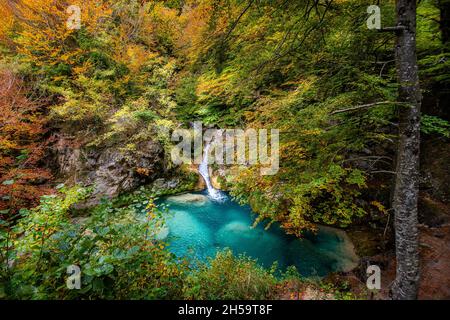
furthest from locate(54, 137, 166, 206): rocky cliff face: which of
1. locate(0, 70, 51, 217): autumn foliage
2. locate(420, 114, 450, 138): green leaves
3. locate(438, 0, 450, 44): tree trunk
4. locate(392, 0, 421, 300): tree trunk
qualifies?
locate(438, 0, 450, 44): tree trunk

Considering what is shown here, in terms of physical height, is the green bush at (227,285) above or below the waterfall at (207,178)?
below

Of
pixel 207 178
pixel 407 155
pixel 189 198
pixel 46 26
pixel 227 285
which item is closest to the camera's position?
pixel 407 155

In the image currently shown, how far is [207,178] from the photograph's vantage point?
11352mm

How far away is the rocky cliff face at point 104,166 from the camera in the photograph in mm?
10008

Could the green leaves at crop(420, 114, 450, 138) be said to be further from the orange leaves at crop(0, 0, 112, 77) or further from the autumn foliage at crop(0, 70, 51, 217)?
the orange leaves at crop(0, 0, 112, 77)

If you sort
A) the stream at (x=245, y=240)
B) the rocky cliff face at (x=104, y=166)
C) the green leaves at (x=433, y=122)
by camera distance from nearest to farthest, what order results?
the green leaves at (x=433, y=122) < the stream at (x=245, y=240) < the rocky cliff face at (x=104, y=166)

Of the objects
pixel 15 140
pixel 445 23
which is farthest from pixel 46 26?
pixel 445 23

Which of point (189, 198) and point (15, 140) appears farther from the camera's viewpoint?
point (189, 198)

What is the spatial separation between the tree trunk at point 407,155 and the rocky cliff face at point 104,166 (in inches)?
380

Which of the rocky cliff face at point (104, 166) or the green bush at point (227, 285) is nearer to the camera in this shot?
the green bush at point (227, 285)

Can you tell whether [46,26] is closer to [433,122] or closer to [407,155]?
[407,155]

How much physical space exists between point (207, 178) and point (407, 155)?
9152 mm

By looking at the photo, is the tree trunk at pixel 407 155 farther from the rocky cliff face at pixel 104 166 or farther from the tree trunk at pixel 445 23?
the rocky cliff face at pixel 104 166

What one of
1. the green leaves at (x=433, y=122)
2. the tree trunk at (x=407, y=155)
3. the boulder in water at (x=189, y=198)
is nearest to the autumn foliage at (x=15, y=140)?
the boulder in water at (x=189, y=198)
